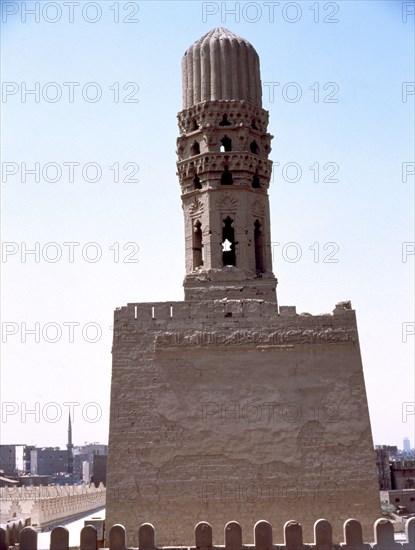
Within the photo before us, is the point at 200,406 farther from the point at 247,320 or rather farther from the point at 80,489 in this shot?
the point at 80,489

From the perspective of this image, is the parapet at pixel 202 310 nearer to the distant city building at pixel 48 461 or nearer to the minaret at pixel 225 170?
the minaret at pixel 225 170

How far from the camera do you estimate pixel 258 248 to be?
66.8 ft

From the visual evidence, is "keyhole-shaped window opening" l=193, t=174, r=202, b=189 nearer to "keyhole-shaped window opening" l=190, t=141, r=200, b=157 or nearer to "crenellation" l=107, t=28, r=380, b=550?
"keyhole-shaped window opening" l=190, t=141, r=200, b=157

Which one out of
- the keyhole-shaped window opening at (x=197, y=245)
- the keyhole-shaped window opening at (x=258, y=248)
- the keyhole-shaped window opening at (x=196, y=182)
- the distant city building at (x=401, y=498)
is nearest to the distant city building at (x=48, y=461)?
the distant city building at (x=401, y=498)

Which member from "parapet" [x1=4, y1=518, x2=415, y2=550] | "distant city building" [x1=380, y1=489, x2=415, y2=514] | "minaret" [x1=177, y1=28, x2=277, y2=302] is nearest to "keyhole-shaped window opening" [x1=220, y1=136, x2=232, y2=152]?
"minaret" [x1=177, y1=28, x2=277, y2=302]

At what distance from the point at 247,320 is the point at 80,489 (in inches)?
971

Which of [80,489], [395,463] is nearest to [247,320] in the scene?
[80,489]

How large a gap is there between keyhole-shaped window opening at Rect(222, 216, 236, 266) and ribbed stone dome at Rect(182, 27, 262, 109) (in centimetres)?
345

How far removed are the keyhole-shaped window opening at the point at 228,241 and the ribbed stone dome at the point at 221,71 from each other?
3447mm

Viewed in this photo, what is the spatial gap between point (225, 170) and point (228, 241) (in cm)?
186

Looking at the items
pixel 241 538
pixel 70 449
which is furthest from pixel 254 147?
pixel 70 449

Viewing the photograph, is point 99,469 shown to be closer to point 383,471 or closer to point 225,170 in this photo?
point 383,471

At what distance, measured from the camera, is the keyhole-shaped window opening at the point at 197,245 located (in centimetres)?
2020

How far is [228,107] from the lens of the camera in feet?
67.6
